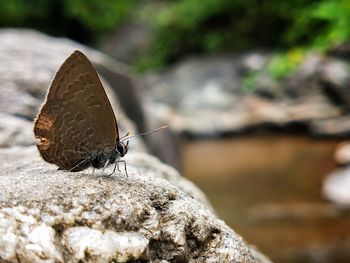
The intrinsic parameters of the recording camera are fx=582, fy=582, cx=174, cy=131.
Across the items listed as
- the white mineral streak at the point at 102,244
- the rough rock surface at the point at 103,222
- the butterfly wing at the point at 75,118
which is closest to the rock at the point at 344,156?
the rough rock surface at the point at 103,222

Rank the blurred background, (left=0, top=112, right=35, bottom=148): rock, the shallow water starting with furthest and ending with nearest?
the blurred background
the shallow water
(left=0, top=112, right=35, bottom=148): rock

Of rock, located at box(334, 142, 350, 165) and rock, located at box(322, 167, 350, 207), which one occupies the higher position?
rock, located at box(334, 142, 350, 165)

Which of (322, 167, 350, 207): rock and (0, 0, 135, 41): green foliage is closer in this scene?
(322, 167, 350, 207): rock

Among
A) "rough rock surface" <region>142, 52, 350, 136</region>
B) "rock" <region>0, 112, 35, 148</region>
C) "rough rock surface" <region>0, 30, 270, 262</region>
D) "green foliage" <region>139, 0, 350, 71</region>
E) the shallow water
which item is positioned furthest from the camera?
"green foliage" <region>139, 0, 350, 71</region>

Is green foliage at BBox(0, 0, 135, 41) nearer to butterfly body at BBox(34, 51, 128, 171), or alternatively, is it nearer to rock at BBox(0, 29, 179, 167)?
rock at BBox(0, 29, 179, 167)

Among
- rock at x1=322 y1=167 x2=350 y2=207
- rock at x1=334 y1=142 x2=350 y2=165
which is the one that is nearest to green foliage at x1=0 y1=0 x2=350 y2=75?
rock at x1=334 y1=142 x2=350 y2=165

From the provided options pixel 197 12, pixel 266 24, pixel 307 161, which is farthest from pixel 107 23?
pixel 307 161

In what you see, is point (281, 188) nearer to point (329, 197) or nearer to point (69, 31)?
point (329, 197)
